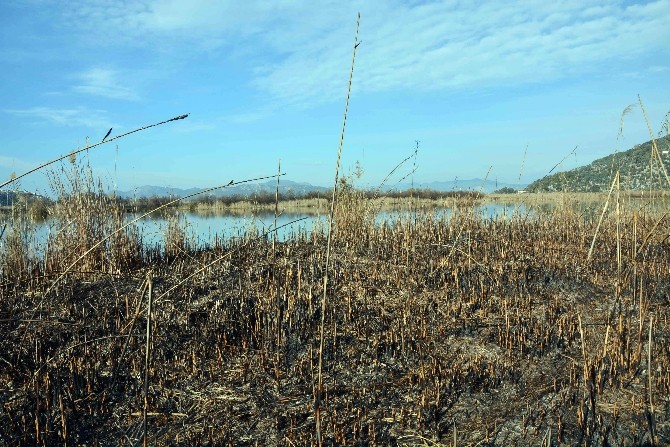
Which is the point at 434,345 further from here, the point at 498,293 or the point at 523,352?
the point at 498,293

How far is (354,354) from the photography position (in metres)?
3.67

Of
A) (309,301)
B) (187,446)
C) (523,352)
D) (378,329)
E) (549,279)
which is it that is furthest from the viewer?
→ (549,279)

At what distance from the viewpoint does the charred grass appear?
2.73 metres

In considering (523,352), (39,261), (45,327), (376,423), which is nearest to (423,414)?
(376,423)

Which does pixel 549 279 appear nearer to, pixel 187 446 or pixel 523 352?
pixel 523 352

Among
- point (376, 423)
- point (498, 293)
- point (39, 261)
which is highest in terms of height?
point (39, 261)

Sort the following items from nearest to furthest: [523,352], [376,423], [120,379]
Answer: [376,423]
[120,379]
[523,352]

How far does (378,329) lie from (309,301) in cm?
68

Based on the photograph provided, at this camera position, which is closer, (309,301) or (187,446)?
(187,446)

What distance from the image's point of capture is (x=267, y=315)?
4.08m

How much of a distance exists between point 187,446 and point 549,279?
397 centimetres

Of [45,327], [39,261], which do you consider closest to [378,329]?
[45,327]

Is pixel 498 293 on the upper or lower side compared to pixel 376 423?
upper

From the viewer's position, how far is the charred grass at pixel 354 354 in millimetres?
2732
